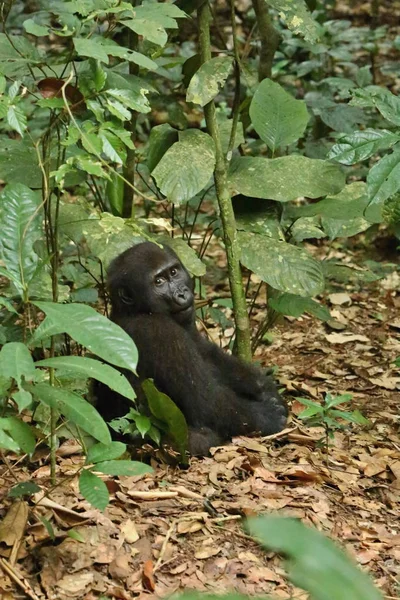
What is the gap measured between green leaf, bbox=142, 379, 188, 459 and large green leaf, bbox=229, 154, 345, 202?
60.6 inches

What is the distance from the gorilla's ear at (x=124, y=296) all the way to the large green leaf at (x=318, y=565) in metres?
4.27

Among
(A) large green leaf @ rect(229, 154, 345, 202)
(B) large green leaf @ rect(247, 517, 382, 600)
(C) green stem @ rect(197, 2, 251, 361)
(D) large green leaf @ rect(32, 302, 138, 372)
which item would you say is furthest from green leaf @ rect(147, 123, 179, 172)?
(B) large green leaf @ rect(247, 517, 382, 600)

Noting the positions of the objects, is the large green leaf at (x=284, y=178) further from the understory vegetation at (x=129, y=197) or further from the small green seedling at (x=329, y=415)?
the small green seedling at (x=329, y=415)

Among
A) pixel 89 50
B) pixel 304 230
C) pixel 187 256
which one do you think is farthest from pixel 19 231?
pixel 304 230

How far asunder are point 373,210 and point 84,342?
3260 millimetres

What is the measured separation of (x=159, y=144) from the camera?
19.2 feet

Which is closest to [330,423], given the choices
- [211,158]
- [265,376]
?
[265,376]

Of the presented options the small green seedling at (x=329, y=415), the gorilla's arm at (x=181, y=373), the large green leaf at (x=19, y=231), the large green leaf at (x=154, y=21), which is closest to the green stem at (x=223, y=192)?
the gorilla's arm at (x=181, y=373)

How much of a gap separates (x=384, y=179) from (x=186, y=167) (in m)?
1.21

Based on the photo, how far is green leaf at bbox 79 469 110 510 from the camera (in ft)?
10.3

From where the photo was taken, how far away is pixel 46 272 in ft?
17.7

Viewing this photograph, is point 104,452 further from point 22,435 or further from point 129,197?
point 129,197

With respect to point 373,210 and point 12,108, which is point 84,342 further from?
point 373,210

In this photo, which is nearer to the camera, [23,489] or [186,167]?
[23,489]
